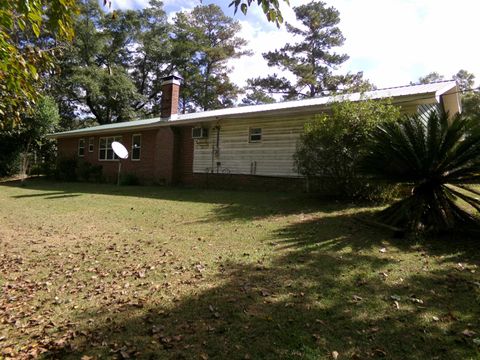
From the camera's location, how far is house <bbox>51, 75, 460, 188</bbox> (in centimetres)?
1330

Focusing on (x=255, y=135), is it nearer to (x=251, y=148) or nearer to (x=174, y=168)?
(x=251, y=148)

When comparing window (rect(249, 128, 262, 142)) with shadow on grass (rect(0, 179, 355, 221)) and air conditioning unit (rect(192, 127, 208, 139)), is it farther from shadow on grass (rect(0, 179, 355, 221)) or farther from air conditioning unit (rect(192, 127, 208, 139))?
shadow on grass (rect(0, 179, 355, 221))

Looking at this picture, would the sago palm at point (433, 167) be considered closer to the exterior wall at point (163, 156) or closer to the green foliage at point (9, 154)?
the exterior wall at point (163, 156)

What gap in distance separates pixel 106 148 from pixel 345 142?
60.5 ft

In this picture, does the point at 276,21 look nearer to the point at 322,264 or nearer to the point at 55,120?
the point at 322,264

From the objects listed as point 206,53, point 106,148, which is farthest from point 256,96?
point 106,148

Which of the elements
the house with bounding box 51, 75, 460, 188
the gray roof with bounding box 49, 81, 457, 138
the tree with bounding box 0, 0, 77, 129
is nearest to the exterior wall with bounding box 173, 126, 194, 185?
the house with bounding box 51, 75, 460, 188

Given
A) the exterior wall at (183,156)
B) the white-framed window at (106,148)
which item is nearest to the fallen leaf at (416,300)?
the exterior wall at (183,156)

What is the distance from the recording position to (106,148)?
79.9 ft

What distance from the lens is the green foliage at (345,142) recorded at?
31.9 ft

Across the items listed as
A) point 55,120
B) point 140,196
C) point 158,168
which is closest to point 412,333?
point 140,196

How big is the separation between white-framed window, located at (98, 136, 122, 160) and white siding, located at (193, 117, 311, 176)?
7.83 metres

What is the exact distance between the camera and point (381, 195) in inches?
391

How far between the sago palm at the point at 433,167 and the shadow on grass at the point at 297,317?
4.98 feet
